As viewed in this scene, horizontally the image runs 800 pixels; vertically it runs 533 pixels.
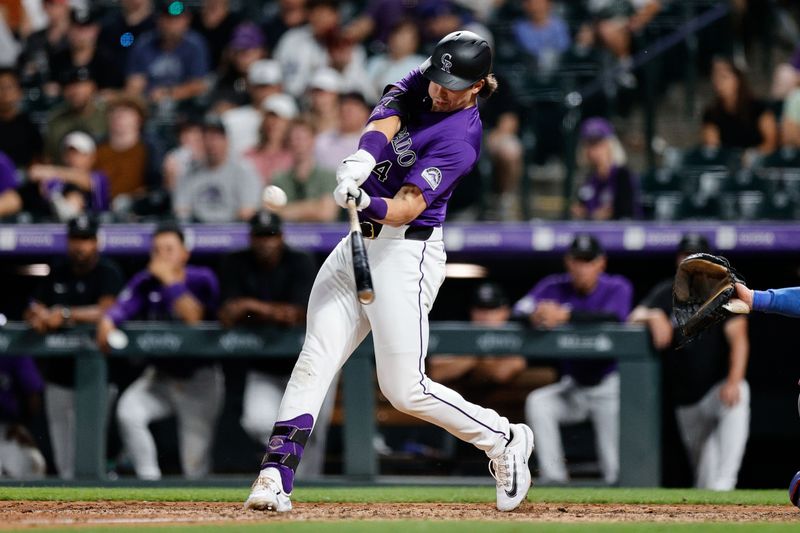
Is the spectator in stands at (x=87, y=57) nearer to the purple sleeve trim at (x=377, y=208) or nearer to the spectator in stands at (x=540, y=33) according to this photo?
the spectator in stands at (x=540, y=33)

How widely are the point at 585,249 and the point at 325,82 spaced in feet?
8.62

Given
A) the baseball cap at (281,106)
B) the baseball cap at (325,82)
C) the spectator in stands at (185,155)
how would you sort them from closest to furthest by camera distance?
the spectator in stands at (185,155)
the baseball cap at (281,106)
the baseball cap at (325,82)

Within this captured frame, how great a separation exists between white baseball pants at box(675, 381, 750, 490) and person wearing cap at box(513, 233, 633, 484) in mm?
536

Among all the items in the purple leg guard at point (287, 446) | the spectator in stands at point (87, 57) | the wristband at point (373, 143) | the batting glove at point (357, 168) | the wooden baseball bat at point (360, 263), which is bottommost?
the purple leg guard at point (287, 446)

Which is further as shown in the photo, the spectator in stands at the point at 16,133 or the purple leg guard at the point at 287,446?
the spectator in stands at the point at 16,133

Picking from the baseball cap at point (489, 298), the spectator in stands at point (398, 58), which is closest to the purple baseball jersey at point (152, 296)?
the baseball cap at point (489, 298)

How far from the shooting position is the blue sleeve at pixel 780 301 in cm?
442

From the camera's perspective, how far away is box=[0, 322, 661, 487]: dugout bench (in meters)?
6.73

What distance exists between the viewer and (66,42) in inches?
392

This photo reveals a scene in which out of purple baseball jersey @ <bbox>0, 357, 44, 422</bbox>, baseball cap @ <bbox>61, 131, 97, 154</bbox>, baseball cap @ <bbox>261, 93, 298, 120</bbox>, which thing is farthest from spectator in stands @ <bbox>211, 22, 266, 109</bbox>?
purple baseball jersey @ <bbox>0, 357, 44, 422</bbox>

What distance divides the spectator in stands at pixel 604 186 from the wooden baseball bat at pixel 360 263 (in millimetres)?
3839

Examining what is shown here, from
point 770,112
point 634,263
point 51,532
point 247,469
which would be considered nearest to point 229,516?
point 51,532

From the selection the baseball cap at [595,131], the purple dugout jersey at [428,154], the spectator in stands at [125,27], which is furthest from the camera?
the spectator in stands at [125,27]

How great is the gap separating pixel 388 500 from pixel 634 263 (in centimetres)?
310
